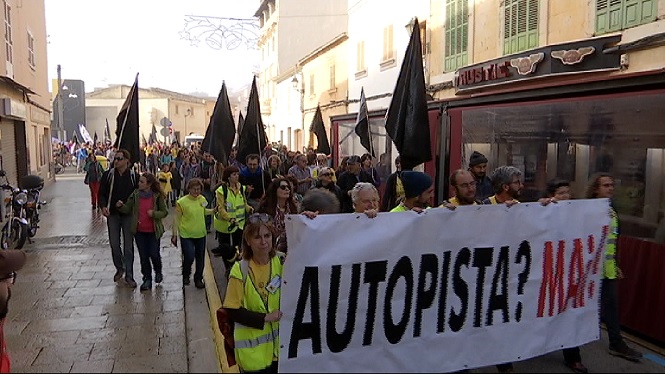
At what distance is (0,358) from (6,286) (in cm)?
68

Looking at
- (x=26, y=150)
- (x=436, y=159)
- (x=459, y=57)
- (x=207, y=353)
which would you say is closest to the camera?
(x=207, y=353)

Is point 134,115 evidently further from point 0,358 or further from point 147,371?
point 0,358

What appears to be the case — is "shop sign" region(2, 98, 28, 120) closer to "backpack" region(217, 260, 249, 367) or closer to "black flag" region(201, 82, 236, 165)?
"black flag" region(201, 82, 236, 165)

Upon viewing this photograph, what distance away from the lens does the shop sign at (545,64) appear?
927cm

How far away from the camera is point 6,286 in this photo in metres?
4.30

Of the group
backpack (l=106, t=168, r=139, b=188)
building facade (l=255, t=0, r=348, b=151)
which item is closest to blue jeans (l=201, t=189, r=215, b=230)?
backpack (l=106, t=168, r=139, b=188)

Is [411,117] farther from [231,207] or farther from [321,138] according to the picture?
[321,138]

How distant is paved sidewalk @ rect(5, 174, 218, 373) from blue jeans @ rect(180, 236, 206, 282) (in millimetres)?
208

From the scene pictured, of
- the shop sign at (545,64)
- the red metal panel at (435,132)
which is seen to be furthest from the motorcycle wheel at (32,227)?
the shop sign at (545,64)

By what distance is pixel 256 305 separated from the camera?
364 cm

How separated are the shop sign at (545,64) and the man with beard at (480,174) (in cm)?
393

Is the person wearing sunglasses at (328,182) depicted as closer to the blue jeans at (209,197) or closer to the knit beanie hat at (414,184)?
the knit beanie hat at (414,184)

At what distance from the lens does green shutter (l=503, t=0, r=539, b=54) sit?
11203 millimetres

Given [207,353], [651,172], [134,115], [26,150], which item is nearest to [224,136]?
[134,115]
